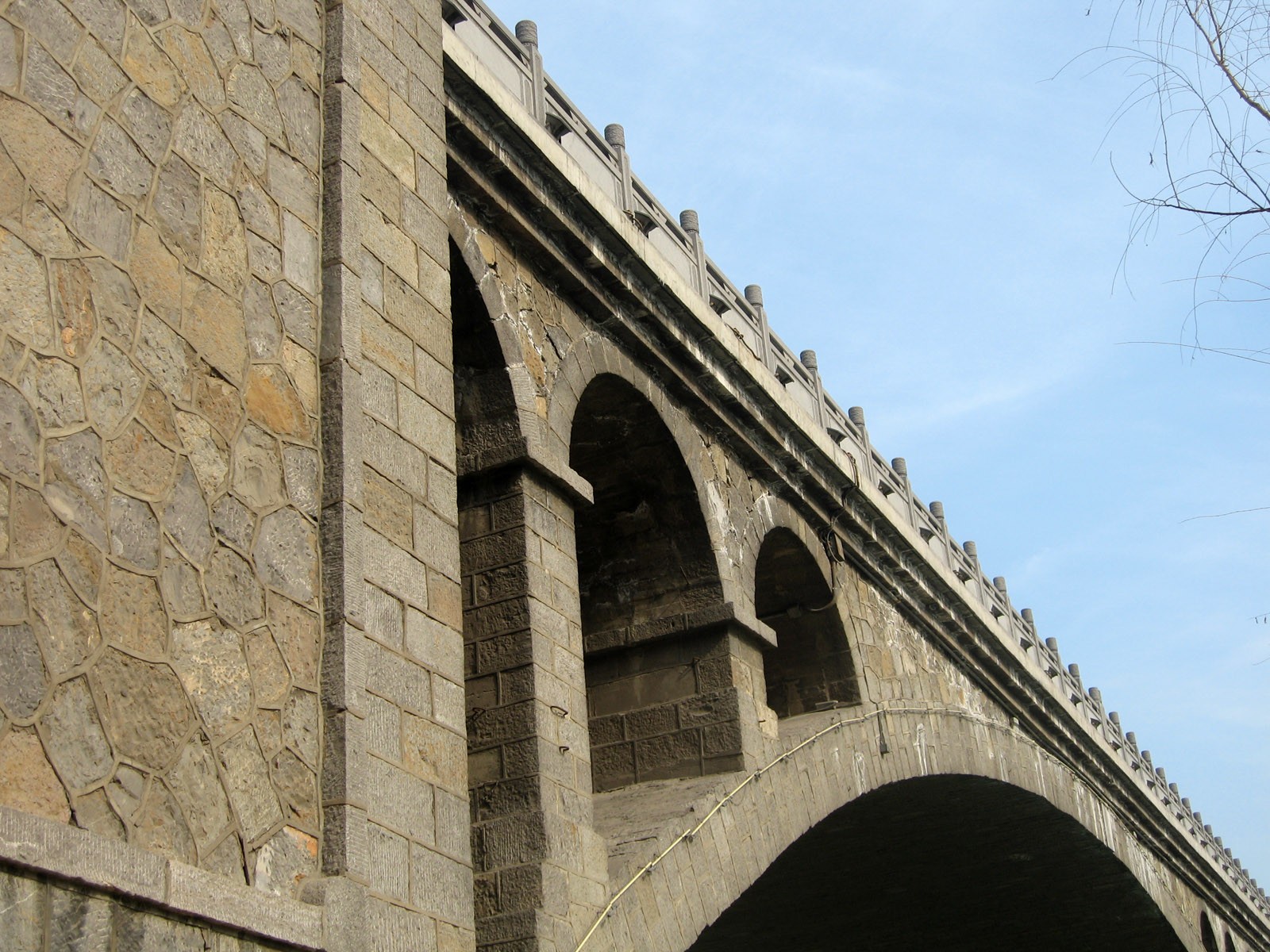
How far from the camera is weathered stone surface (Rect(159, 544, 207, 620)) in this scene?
15.4ft

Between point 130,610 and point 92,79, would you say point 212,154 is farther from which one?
point 130,610

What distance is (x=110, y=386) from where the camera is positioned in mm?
4672

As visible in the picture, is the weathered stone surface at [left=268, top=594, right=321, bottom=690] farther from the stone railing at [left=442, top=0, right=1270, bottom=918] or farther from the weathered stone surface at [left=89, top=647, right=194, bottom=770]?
the stone railing at [left=442, top=0, right=1270, bottom=918]

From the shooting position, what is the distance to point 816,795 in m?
11.0

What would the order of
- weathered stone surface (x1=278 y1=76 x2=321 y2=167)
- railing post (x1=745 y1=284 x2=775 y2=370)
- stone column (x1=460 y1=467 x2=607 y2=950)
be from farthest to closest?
1. railing post (x1=745 y1=284 x2=775 y2=370)
2. stone column (x1=460 y1=467 x2=607 y2=950)
3. weathered stone surface (x1=278 y1=76 x2=321 y2=167)

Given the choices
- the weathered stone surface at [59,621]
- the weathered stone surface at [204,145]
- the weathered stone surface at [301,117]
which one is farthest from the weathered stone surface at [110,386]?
the weathered stone surface at [301,117]

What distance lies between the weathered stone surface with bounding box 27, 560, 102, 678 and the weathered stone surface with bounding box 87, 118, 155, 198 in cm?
134

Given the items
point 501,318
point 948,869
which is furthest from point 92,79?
point 948,869

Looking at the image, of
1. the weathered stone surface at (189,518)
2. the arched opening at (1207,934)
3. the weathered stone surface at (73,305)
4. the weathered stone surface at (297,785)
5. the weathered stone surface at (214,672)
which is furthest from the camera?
the arched opening at (1207,934)

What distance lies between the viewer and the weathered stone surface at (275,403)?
534 cm

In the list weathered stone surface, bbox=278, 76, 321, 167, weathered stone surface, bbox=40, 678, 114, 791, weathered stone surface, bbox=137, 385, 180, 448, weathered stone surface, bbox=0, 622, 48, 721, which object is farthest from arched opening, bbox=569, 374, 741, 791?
weathered stone surface, bbox=0, 622, 48, 721

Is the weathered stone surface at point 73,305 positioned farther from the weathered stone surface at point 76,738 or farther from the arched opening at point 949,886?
the arched opening at point 949,886

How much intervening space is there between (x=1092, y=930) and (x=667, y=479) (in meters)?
14.7

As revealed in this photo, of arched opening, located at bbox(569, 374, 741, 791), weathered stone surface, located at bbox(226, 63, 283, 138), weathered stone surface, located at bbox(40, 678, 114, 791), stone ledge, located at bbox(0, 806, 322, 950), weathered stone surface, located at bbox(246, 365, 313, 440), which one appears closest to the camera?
stone ledge, located at bbox(0, 806, 322, 950)
